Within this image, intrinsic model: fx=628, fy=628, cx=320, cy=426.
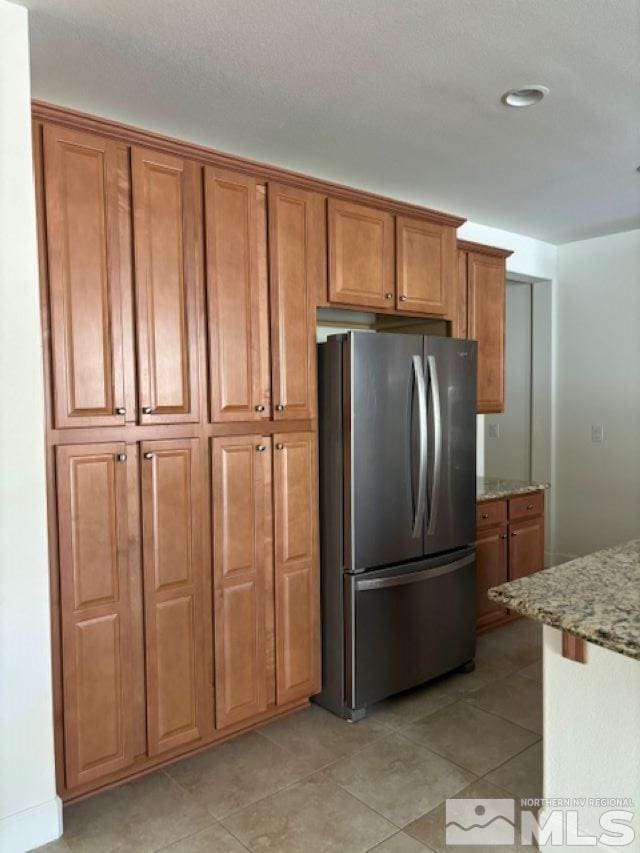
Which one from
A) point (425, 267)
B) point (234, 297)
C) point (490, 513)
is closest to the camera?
point (234, 297)

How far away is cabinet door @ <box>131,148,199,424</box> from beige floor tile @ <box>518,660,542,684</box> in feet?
7.00

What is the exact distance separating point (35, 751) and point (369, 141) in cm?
268

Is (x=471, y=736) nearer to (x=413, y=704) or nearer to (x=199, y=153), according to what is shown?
(x=413, y=704)

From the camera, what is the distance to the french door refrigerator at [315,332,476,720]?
8.80 feet

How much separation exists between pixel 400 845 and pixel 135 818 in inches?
35.1

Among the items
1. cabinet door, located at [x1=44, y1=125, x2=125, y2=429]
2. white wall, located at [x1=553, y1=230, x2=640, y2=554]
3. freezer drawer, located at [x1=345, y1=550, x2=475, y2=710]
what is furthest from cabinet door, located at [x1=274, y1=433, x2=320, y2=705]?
white wall, located at [x1=553, y1=230, x2=640, y2=554]

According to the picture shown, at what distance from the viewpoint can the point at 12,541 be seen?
1.90m

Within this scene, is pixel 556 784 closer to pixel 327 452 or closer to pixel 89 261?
pixel 327 452

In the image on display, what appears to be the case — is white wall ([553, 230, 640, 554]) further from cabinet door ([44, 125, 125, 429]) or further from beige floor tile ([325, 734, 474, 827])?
cabinet door ([44, 125, 125, 429])

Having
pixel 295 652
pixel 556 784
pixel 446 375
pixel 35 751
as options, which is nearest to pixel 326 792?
pixel 295 652

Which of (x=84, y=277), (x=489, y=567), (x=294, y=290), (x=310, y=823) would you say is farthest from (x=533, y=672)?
(x=84, y=277)

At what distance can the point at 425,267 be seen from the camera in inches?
124

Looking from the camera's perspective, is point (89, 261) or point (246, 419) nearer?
point (89, 261)

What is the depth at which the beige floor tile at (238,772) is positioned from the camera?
7.31ft
